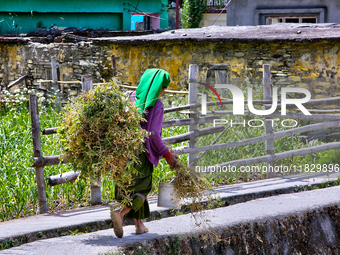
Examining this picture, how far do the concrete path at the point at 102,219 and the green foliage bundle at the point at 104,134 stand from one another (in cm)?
60

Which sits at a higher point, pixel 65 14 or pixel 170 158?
pixel 65 14

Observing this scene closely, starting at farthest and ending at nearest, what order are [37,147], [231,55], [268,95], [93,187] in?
[231,55]
[268,95]
[93,187]
[37,147]

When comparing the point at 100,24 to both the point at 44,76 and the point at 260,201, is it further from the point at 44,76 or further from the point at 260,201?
the point at 260,201

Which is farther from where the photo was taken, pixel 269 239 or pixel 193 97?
pixel 193 97

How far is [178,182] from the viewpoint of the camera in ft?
11.1

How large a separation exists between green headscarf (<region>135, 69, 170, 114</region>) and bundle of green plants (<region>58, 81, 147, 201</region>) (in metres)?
0.20

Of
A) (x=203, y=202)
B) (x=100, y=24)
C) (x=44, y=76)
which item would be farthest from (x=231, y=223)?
(x=100, y=24)

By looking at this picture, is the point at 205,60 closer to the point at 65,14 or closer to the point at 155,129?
the point at 155,129

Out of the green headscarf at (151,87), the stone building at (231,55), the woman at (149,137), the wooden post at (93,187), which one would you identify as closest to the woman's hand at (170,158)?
the woman at (149,137)

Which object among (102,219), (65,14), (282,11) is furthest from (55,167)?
(65,14)

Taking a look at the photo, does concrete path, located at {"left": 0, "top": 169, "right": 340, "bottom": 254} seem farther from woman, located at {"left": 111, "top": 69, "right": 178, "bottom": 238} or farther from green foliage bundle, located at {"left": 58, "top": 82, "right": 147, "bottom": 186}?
green foliage bundle, located at {"left": 58, "top": 82, "right": 147, "bottom": 186}

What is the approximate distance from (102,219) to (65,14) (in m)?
15.1

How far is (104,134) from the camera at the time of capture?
296cm

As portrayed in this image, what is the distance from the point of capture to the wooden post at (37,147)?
169 inches
